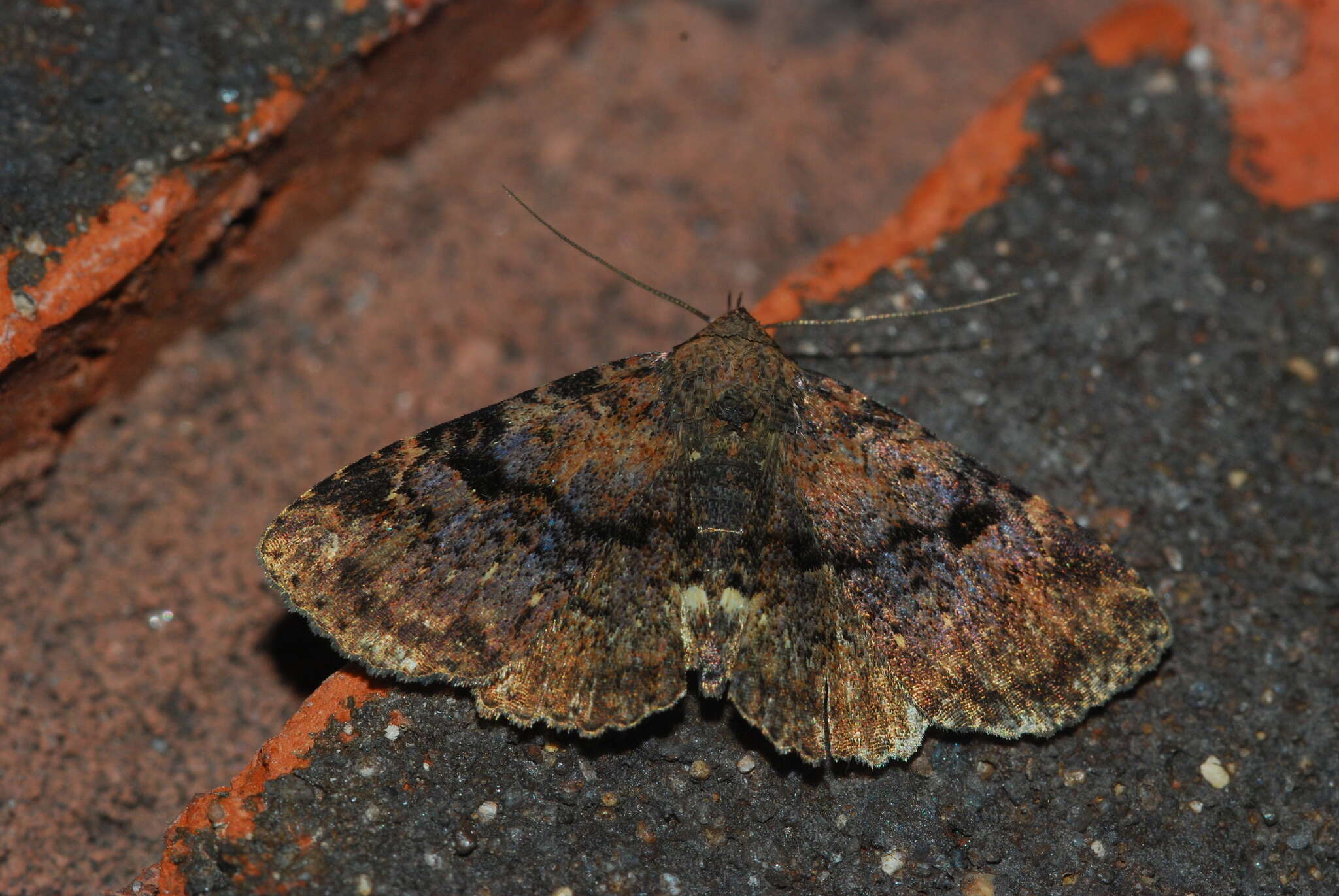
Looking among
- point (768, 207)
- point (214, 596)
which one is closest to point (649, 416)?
point (214, 596)

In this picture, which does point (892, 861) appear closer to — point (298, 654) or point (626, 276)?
point (626, 276)

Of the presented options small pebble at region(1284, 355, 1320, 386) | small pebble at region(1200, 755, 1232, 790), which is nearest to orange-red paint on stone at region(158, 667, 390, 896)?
small pebble at region(1200, 755, 1232, 790)

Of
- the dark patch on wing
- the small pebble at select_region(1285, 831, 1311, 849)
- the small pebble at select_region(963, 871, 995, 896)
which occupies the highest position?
the dark patch on wing

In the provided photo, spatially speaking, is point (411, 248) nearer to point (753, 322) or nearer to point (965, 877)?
point (753, 322)

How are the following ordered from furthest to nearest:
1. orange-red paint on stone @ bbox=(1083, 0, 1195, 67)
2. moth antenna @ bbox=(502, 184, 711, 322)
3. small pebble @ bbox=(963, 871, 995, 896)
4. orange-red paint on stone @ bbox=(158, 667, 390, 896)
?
orange-red paint on stone @ bbox=(1083, 0, 1195, 67) < moth antenna @ bbox=(502, 184, 711, 322) < small pebble @ bbox=(963, 871, 995, 896) < orange-red paint on stone @ bbox=(158, 667, 390, 896)

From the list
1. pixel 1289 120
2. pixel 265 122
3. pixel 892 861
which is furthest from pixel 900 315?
pixel 265 122

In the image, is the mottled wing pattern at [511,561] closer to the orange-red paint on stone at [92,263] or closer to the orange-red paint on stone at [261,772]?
the orange-red paint on stone at [261,772]

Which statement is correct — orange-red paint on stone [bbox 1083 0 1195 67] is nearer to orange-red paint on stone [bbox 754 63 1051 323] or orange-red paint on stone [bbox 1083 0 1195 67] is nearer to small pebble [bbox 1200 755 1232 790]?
orange-red paint on stone [bbox 754 63 1051 323]
